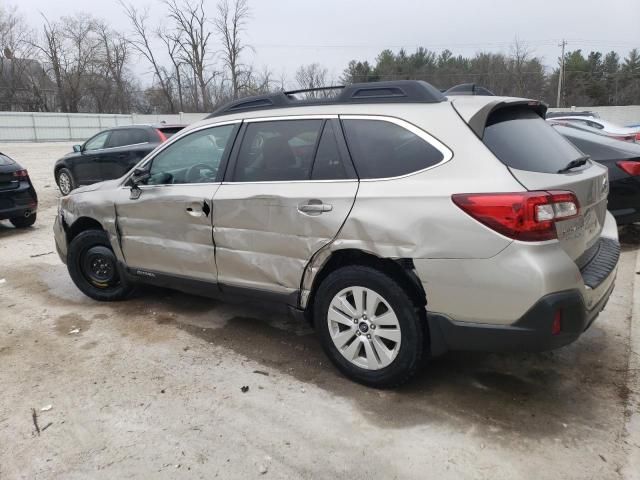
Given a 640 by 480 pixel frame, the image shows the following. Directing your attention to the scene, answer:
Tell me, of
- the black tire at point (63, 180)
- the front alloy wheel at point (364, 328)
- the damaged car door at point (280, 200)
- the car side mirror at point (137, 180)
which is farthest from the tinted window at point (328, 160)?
the black tire at point (63, 180)

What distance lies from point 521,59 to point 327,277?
2445 inches

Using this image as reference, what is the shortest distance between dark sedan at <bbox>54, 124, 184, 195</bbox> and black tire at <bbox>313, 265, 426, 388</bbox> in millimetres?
8229

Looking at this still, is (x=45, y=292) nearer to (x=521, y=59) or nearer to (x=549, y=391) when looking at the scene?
(x=549, y=391)

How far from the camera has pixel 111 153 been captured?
433 inches

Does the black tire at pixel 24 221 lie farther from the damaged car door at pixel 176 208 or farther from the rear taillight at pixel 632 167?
the rear taillight at pixel 632 167

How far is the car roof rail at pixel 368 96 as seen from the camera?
10.2 feet

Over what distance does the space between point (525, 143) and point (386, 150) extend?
2.62 feet

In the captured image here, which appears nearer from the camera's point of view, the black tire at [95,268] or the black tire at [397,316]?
the black tire at [397,316]

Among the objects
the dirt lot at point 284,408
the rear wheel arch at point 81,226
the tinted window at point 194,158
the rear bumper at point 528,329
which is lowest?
the dirt lot at point 284,408

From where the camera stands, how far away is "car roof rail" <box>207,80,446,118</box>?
10.2 ft

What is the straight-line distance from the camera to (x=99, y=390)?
331 centimetres

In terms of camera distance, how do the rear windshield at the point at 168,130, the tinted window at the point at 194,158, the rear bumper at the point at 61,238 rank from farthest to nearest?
1. the rear windshield at the point at 168,130
2. the rear bumper at the point at 61,238
3. the tinted window at the point at 194,158

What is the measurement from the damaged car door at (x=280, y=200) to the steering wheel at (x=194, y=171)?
330 millimetres

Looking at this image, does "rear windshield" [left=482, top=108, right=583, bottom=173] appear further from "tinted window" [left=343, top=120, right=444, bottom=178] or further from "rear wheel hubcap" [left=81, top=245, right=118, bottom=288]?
"rear wheel hubcap" [left=81, top=245, right=118, bottom=288]
